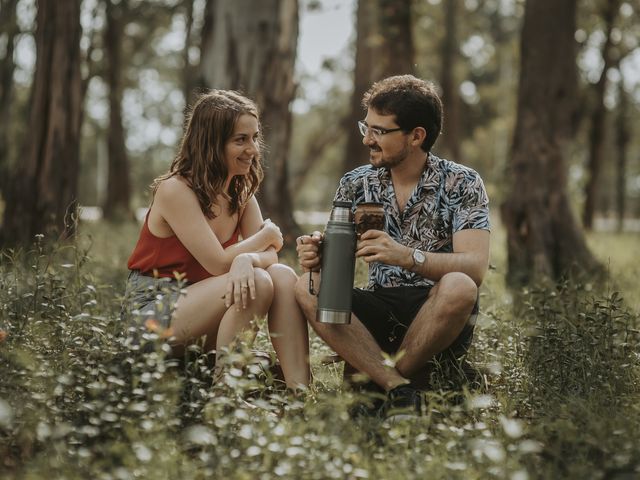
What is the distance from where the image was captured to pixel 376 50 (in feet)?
50.0

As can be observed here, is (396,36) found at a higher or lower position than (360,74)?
higher

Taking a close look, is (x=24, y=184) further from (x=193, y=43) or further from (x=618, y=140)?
(x=618, y=140)

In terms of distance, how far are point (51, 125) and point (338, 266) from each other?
18.5ft

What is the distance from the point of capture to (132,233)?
12.3 meters

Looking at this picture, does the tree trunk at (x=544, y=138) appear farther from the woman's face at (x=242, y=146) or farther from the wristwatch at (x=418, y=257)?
the woman's face at (x=242, y=146)

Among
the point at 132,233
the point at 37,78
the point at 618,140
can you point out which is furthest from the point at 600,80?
the point at 37,78

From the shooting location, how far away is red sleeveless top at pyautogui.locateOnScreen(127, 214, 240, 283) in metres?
4.22

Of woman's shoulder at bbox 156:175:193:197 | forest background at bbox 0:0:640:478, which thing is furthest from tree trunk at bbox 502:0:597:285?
woman's shoulder at bbox 156:175:193:197

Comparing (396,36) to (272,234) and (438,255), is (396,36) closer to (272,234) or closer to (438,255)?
(272,234)

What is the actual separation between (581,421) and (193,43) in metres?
16.7

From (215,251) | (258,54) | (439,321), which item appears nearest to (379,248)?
(439,321)

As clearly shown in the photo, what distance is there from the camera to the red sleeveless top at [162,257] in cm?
422

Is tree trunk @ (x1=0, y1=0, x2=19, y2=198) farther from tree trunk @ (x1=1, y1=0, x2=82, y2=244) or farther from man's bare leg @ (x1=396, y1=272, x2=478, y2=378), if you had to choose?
man's bare leg @ (x1=396, y1=272, x2=478, y2=378)

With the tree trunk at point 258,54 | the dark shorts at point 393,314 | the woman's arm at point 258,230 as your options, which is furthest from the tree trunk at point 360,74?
the dark shorts at point 393,314
